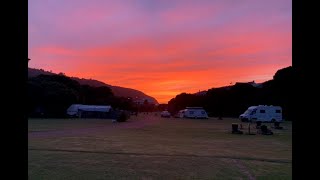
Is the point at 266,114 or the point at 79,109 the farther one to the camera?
the point at 79,109

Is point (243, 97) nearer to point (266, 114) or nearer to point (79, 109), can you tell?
point (266, 114)

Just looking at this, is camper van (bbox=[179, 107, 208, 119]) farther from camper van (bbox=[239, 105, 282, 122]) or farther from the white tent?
camper van (bbox=[239, 105, 282, 122])

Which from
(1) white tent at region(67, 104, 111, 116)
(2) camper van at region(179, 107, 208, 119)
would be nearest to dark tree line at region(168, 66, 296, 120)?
→ (2) camper van at region(179, 107, 208, 119)

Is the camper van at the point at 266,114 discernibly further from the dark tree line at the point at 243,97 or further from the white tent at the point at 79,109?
the white tent at the point at 79,109

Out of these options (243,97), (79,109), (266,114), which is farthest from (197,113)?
(266,114)

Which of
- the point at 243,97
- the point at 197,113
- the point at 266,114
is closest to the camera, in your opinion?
the point at 266,114

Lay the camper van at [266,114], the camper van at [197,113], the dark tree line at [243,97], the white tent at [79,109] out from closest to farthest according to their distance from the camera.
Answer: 1. the camper van at [266,114]
2. the dark tree line at [243,97]
3. the camper van at [197,113]
4. the white tent at [79,109]

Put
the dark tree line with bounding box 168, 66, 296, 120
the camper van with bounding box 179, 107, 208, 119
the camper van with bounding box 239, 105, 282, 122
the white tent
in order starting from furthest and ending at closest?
the white tent
the camper van with bounding box 179, 107, 208, 119
the dark tree line with bounding box 168, 66, 296, 120
the camper van with bounding box 239, 105, 282, 122

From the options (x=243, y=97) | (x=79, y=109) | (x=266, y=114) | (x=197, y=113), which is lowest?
(x=197, y=113)

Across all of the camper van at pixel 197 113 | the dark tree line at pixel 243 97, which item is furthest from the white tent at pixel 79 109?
the dark tree line at pixel 243 97
